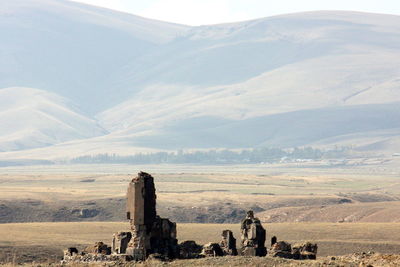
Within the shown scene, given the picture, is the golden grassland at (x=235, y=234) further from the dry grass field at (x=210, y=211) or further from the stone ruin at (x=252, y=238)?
the stone ruin at (x=252, y=238)

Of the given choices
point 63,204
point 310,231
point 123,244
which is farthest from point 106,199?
point 123,244

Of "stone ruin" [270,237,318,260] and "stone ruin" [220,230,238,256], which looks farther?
"stone ruin" [220,230,238,256]

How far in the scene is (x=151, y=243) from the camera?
32.0 meters

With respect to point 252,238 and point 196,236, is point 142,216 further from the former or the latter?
point 196,236

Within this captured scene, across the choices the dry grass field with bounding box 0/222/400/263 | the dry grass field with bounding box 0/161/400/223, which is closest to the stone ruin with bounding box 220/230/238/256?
the dry grass field with bounding box 0/222/400/263

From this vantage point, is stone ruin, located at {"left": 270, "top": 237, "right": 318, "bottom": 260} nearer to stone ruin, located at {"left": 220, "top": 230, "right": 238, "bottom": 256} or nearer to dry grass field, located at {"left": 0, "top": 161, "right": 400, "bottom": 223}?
stone ruin, located at {"left": 220, "top": 230, "right": 238, "bottom": 256}

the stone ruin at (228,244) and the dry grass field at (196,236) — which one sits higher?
the dry grass field at (196,236)

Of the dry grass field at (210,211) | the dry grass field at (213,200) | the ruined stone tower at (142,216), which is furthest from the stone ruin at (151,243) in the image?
the dry grass field at (213,200)

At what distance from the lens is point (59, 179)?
470 ft

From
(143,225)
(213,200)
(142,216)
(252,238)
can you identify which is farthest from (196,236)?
(213,200)

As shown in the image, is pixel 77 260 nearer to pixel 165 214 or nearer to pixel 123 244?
pixel 123 244

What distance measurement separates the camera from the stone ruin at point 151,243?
31.4 metres

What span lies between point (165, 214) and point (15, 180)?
5382 cm

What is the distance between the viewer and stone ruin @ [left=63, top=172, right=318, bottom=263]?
1236 inches
